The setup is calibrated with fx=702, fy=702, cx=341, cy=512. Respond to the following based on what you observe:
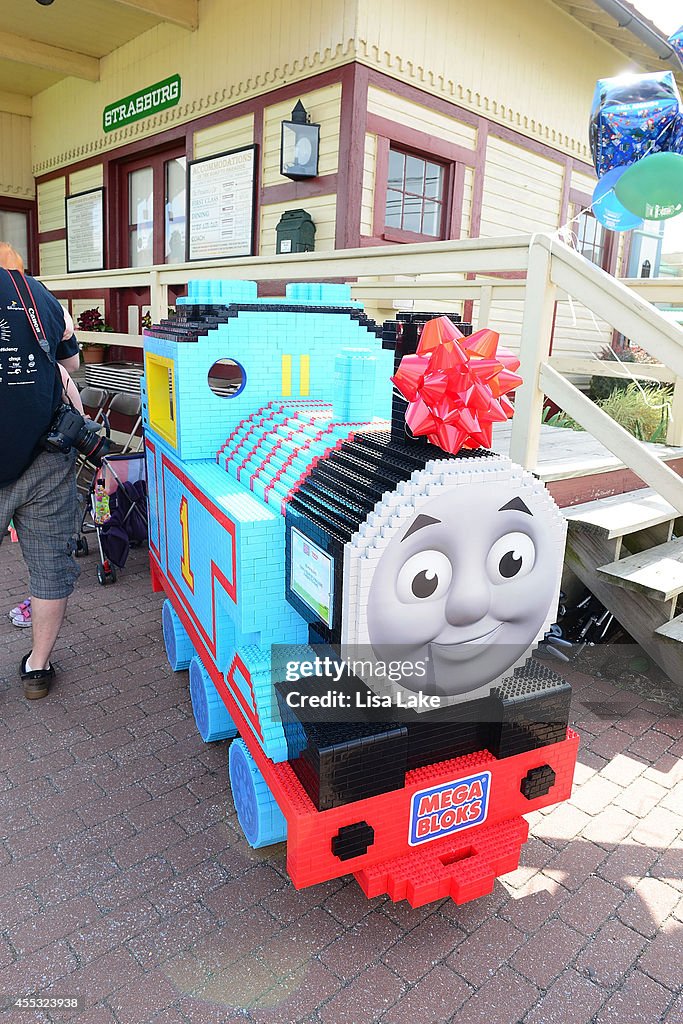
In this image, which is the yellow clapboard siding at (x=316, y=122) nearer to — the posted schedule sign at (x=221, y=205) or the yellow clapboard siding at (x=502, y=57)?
the posted schedule sign at (x=221, y=205)

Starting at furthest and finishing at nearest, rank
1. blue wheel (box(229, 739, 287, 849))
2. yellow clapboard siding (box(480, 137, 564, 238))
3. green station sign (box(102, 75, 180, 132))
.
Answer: green station sign (box(102, 75, 180, 132)) → yellow clapboard siding (box(480, 137, 564, 238)) → blue wheel (box(229, 739, 287, 849))

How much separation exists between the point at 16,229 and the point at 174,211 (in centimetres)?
490

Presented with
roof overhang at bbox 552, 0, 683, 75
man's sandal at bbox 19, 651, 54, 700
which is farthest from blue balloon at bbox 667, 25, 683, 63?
man's sandal at bbox 19, 651, 54, 700

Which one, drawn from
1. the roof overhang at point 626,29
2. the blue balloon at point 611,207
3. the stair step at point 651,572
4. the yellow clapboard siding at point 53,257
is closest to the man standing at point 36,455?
the stair step at point 651,572

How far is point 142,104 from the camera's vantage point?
8.56 metres

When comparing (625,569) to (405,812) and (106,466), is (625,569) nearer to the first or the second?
(405,812)

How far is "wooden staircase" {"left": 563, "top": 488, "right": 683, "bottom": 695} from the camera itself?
361cm

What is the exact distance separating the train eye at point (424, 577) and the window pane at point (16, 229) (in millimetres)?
12451

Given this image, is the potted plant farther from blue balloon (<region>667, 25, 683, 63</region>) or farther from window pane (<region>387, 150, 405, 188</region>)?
blue balloon (<region>667, 25, 683, 63</region>)

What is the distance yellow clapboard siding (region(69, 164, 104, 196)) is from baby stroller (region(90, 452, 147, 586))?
6.31 meters

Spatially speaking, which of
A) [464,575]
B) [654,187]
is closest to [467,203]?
[654,187]

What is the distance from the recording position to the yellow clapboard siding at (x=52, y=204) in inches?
429

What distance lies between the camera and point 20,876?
7.72 ft

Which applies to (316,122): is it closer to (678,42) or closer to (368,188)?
(368,188)
